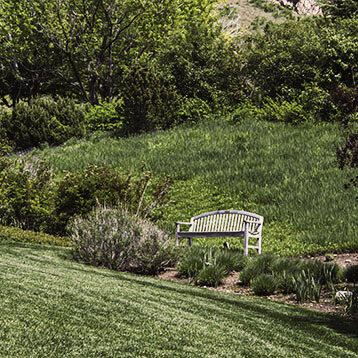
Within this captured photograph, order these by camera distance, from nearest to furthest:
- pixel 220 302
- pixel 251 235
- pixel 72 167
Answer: pixel 220 302, pixel 251 235, pixel 72 167

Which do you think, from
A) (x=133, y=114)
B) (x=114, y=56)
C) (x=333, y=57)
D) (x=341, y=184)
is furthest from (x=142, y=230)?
(x=114, y=56)

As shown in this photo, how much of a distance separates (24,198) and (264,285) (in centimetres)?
690

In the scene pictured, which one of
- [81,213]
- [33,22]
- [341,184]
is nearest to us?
[81,213]

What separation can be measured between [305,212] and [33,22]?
78.0 ft

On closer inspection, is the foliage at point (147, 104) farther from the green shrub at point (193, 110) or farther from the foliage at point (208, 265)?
the foliage at point (208, 265)

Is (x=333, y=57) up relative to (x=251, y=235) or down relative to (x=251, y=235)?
up

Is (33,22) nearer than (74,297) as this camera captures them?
No

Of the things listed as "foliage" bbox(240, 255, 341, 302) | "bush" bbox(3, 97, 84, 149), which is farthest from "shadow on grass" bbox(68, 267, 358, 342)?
"bush" bbox(3, 97, 84, 149)

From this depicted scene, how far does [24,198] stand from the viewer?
12.0 meters

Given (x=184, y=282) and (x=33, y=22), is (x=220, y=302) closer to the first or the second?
(x=184, y=282)

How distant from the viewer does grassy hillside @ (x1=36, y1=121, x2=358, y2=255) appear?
37.0 ft

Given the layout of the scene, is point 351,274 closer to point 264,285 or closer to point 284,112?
point 264,285

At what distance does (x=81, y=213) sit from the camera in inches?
466

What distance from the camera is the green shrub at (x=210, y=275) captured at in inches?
315
